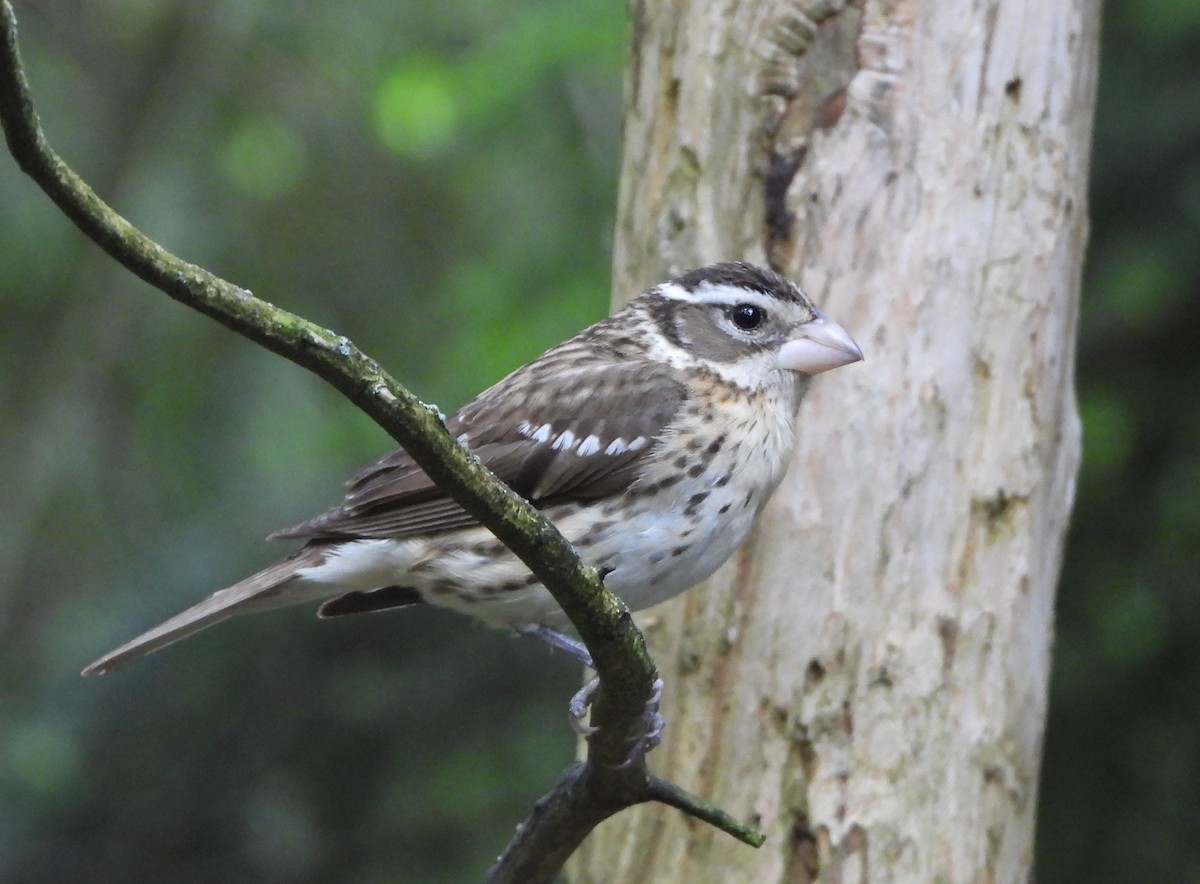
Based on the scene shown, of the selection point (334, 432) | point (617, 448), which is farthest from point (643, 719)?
point (334, 432)

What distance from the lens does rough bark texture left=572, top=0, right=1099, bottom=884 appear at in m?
3.93

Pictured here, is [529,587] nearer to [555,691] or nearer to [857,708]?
[857,708]

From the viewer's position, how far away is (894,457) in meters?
4.02

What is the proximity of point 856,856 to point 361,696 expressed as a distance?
7.68 feet

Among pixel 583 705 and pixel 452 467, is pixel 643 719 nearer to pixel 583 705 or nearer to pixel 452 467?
pixel 583 705

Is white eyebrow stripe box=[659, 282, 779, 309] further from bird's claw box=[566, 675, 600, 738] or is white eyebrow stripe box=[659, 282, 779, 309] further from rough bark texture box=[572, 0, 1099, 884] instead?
bird's claw box=[566, 675, 600, 738]

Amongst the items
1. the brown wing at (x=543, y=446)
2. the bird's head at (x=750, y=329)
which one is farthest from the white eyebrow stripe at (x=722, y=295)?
the brown wing at (x=543, y=446)

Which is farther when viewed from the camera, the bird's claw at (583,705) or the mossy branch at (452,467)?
the bird's claw at (583,705)

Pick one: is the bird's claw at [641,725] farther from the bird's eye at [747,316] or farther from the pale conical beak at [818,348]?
the bird's eye at [747,316]

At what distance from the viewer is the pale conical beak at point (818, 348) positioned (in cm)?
370

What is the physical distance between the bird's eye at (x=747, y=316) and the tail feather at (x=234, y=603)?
1.14 metres

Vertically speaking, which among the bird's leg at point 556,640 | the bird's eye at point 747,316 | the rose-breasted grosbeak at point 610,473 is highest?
the bird's eye at point 747,316

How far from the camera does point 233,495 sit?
6555 mm

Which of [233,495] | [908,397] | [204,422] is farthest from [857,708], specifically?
[204,422]
